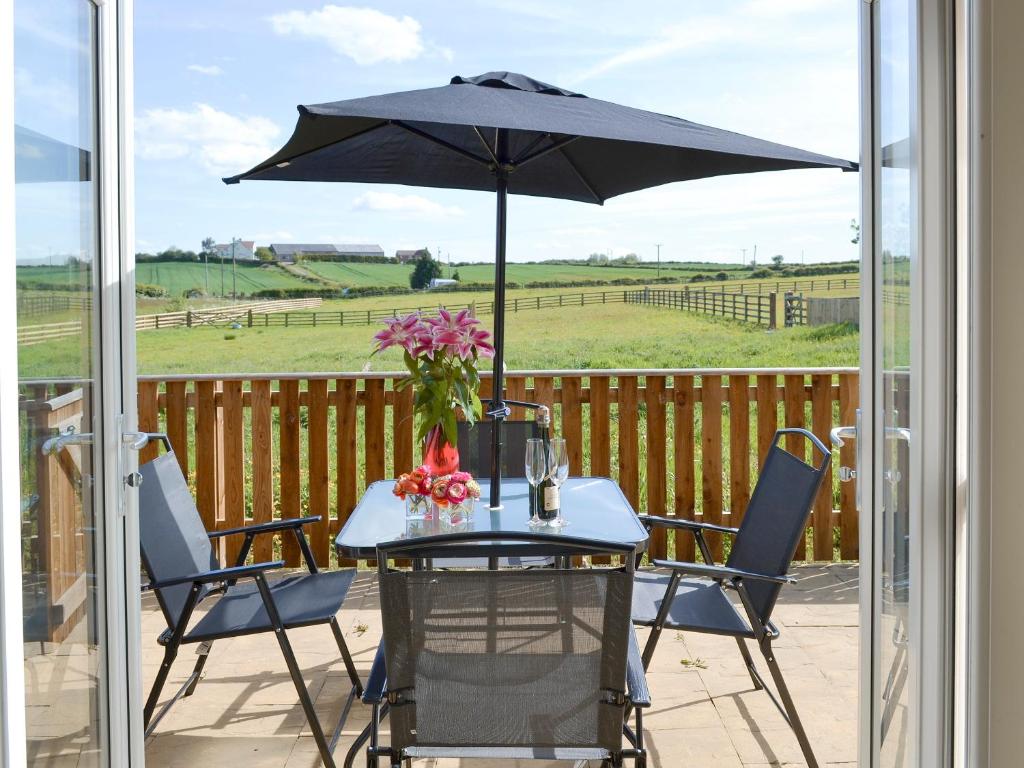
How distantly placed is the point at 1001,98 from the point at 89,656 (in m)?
2.02

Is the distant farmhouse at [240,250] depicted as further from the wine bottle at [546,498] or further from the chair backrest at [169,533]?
the wine bottle at [546,498]

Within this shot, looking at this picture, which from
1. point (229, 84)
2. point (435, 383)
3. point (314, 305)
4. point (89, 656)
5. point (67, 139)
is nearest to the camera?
point (67, 139)

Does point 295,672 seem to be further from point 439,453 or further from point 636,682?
point 636,682

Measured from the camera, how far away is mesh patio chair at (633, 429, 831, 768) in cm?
250

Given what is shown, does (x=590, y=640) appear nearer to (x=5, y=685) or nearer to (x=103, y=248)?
(x=5, y=685)

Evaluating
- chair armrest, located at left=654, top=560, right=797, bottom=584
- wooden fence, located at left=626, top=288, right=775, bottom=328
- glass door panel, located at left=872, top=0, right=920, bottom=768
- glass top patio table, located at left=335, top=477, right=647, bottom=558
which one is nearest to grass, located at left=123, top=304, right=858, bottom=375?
wooden fence, located at left=626, top=288, right=775, bottom=328

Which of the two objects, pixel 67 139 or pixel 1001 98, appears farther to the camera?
pixel 67 139

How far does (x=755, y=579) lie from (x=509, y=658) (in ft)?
3.08

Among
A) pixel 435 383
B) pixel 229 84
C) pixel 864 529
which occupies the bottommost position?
pixel 864 529

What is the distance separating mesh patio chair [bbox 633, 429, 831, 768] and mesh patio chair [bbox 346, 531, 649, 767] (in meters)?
0.65

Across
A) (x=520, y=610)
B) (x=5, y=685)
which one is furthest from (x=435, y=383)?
(x=5, y=685)

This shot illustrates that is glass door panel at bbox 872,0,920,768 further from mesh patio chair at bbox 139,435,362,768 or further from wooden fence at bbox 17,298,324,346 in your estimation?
wooden fence at bbox 17,298,324,346

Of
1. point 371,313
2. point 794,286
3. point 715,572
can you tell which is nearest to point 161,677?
point 715,572

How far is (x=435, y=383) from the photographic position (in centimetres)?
261
